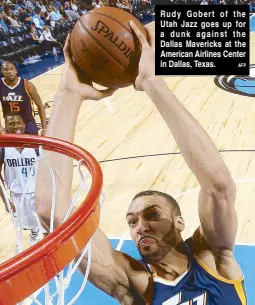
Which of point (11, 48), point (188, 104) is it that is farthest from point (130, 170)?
point (11, 48)

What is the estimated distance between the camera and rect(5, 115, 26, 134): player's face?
271 cm

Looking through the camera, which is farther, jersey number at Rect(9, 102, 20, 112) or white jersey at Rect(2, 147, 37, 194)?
jersey number at Rect(9, 102, 20, 112)

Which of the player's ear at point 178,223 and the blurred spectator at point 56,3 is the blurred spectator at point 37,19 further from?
the player's ear at point 178,223

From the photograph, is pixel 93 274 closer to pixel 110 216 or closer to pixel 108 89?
pixel 110 216

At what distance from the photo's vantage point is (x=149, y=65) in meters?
2.29

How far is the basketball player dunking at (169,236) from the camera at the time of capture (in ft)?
6.87

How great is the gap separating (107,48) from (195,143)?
574mm

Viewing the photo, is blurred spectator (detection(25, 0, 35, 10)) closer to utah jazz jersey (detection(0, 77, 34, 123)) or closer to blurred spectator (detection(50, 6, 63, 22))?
blurred spectator (detection(50, 6, 63, 22))

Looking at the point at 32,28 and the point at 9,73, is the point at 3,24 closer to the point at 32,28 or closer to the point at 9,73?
the point at 32,28

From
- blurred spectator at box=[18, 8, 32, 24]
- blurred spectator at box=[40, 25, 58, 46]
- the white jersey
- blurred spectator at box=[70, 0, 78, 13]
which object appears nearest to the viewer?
the white jersey

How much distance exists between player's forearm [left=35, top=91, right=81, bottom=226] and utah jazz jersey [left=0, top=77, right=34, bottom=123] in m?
0.55

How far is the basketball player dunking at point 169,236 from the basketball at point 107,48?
6 cm

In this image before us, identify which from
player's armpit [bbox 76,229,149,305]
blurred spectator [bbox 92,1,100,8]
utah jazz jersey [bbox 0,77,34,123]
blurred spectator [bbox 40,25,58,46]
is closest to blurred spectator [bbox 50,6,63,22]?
blurred spectator [bbox 40,25,58,46]

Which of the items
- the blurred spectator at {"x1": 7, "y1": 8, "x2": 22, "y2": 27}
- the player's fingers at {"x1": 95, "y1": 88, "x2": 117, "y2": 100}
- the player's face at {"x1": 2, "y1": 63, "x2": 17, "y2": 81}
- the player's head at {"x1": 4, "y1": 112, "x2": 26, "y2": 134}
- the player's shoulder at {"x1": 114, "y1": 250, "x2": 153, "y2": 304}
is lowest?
the player's shoulder at {"x1": 114, "y1": 250, "x2": 153, "y2": 304}
